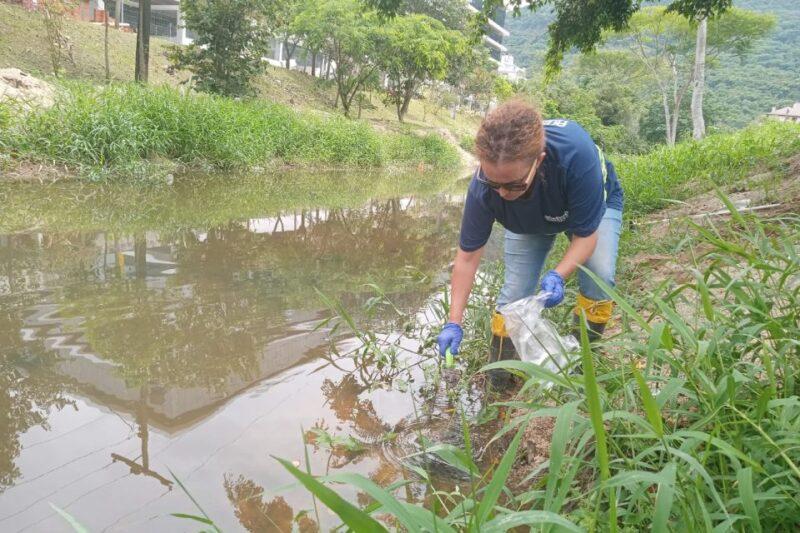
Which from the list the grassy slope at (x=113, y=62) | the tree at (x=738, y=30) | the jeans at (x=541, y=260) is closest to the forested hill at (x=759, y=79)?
the tree at (x=738, y=30)

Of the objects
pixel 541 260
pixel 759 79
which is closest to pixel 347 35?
pixel 541 260

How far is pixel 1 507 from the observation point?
162 cm

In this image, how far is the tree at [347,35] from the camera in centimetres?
1931

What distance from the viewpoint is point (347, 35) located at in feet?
63.6

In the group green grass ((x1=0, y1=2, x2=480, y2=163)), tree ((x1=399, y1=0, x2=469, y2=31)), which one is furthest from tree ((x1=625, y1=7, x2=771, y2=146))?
tree ((x1=399, y1=0, x2=469, y2=31))

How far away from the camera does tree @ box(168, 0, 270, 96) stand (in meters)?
13.7

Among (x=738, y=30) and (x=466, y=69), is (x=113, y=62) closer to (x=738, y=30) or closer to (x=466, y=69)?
(x=466, y=69)

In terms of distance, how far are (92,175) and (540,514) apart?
24.9 ft

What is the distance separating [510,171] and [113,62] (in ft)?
56.7

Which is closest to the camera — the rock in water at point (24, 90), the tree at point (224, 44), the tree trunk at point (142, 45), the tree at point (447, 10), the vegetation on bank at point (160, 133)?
the vegetation on bank at point (160, 133)

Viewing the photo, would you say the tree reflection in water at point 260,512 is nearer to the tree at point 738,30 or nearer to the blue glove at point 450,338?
the blue glove at point 450,338

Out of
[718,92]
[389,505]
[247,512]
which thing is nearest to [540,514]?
[389,505]

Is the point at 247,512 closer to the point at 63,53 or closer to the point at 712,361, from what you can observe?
the point at 712,361

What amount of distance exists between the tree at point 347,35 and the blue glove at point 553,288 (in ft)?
59.4
